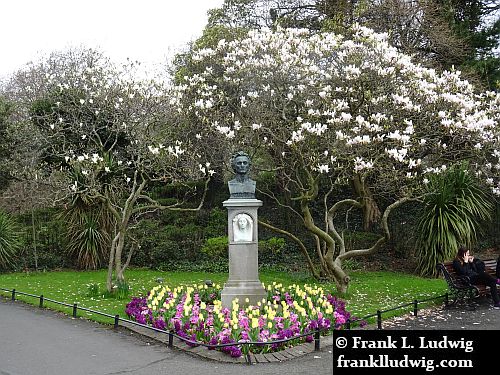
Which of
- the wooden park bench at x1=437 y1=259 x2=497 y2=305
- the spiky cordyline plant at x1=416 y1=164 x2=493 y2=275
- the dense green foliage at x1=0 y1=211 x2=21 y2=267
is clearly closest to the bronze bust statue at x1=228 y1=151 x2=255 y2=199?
the wooden park bench at x1=437 y1=259 x2=497 y2=305

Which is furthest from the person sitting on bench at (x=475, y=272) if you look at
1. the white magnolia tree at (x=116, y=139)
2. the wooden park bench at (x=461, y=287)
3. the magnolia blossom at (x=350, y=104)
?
the white magnolia tree at (x=116, y=139)

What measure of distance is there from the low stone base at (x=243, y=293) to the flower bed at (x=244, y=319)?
0.13m

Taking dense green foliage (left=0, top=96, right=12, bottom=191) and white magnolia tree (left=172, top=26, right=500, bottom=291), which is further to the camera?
dense green foliage (left=0, top=96, right=12, bottom=191)

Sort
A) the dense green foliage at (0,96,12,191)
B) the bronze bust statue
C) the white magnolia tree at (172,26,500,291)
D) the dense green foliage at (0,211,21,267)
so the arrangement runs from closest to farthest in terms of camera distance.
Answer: the bronze bust statue < the white magnolia tree at (172,26,500,291) < the dense green foliage at (0,211,21,267) < the dense green foliage at (0,96,12,191)

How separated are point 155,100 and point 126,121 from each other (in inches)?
52.2

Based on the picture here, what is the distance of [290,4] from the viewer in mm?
23625

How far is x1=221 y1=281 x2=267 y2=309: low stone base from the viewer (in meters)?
10.0

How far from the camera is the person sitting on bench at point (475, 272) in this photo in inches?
443

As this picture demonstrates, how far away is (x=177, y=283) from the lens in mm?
15312

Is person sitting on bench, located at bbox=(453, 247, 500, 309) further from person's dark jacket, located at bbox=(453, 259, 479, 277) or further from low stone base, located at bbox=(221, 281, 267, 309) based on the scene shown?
low stone base, located at bbox=(221, 281, 267, 309)

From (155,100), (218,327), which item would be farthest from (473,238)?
(218,327)

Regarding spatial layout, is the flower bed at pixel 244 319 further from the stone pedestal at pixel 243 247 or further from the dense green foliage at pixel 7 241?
the dense green foliage at pixel 7 241

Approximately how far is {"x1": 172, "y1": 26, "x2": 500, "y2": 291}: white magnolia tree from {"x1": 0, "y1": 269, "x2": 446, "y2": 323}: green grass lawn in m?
1.05

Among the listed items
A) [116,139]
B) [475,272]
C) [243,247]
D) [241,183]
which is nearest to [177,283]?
[116,139]
